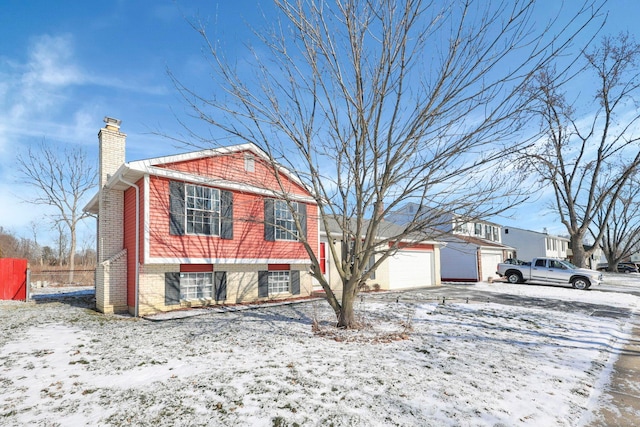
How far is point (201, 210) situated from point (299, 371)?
7280 mm

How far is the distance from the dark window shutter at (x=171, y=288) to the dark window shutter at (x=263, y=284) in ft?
9.85

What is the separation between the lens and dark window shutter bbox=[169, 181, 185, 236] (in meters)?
10.2

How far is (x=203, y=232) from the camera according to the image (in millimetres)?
10938

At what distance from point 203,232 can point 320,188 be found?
5.13 meters

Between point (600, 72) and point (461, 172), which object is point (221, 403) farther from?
point (600, 72)

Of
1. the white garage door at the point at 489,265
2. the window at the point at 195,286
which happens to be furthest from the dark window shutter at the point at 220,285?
the white garage door at the point at 489,265

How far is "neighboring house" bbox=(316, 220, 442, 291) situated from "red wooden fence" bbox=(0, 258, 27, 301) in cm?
1176

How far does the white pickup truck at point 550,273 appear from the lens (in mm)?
19234

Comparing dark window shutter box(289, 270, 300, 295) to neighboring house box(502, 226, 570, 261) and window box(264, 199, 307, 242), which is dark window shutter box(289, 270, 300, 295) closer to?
window box(264, 199, 307, 242)

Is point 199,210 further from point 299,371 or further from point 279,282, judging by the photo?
point 299,371

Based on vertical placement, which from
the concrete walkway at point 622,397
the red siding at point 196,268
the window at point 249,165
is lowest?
the concrete walkway at point 622,397

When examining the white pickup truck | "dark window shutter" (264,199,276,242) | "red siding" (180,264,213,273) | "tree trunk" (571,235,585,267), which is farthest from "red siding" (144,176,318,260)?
"tree trunk" (571,235,585,267)

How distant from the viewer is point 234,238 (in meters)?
11.7

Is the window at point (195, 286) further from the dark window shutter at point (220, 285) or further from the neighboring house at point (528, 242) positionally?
the neighboring house at point (528, 242)
